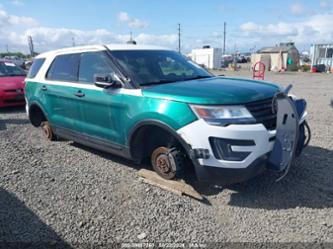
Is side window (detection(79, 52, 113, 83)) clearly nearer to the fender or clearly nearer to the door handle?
the door handle

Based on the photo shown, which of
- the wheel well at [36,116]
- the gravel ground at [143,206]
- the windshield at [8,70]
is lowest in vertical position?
the gravel ground at [143,206]

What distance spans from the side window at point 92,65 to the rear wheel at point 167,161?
1321 mm

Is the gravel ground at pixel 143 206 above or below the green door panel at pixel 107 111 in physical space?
below

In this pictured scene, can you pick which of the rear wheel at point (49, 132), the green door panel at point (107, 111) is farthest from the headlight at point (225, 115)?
the rear wheel at point (49, 132)

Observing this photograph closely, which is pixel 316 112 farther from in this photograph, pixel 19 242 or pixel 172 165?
pixel 19 242

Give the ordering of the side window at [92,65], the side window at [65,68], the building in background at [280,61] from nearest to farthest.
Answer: the side window at [92,65] < the side window at [65,68] < the building in background at [280,61]

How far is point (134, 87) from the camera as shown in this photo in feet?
12.0

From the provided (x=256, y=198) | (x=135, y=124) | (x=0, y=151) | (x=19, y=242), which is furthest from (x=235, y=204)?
(x=0, y=151)

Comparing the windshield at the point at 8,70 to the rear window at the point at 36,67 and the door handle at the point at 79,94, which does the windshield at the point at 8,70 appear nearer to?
the rear window at the point at 36,67

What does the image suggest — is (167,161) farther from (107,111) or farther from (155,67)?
(155,67)

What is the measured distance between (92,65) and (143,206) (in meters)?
2.25

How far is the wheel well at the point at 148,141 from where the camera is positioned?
11.9 feet

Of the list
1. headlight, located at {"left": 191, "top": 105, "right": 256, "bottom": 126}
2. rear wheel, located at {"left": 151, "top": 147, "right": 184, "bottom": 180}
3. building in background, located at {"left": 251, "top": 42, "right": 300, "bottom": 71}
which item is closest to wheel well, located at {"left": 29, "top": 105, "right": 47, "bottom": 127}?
rear wheel, located at {"left": 151, "top": 147, "right": 184, "bottom": 180}

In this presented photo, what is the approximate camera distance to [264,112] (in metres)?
3.16
